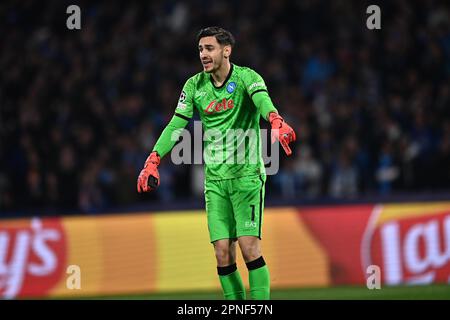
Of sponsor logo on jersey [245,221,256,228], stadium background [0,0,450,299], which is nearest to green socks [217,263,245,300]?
sponsor logo on jersey [245,221,256,228]

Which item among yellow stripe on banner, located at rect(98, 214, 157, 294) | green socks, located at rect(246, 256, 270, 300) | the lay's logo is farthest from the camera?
yellow stripe on banner, located at rect(98, 214, 157, 294)

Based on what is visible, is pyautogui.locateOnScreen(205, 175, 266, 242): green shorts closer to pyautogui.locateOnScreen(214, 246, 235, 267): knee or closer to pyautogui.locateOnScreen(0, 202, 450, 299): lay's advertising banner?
pyautogui.locateOnScreen(214, 246, 235, 267): knee

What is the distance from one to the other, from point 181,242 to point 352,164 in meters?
3.03

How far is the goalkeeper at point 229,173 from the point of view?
766 cm

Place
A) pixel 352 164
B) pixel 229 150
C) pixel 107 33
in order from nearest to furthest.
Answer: pixel 229 150
pixel 352 164
pixel 107 33

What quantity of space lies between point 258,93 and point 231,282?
1.55 metres

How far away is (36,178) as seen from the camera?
47.2ft

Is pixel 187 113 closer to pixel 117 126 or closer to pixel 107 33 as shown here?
pixel 117 126

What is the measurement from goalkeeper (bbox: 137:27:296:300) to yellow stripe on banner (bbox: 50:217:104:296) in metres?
4.91

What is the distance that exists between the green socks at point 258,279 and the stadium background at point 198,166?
366 cm

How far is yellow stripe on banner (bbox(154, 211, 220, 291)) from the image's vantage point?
1246 centimetres

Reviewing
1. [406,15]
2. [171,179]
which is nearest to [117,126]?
[171,179]

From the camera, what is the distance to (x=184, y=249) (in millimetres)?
12570
